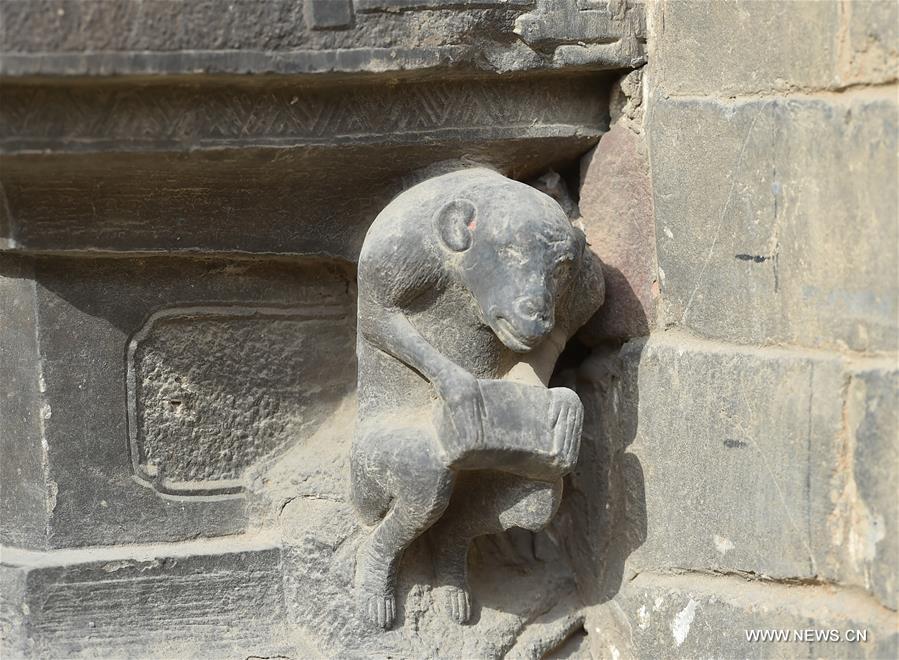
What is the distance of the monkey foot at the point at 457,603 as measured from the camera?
83.3 inches

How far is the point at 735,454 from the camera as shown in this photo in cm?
194

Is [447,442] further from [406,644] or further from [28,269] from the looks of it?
[28,269]

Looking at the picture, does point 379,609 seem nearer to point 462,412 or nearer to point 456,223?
point 462,412

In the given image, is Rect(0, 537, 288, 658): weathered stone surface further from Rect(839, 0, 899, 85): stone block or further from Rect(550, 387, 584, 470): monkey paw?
Rect(839, 0, 899, 85): stone block

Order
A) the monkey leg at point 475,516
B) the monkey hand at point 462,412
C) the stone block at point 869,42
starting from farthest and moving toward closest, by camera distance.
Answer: the monkey leg at point 475,516 < the monkey hand at point 462,412 < the stone block at point 869,42

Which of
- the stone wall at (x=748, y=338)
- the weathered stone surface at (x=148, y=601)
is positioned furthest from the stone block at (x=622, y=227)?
the weathered stone surface at (x=148, y=601)

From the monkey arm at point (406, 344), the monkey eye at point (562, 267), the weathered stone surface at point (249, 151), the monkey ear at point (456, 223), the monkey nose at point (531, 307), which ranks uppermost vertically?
the weathered stone surface at point (249, 151)

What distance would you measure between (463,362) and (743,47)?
0.71 m

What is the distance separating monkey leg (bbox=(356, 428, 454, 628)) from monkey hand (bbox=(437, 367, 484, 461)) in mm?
47

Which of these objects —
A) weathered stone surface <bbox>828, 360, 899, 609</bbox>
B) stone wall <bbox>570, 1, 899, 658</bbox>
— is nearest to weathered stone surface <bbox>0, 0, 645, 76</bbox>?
stone wall <bbox>570, 1, 899, 658</bbox>

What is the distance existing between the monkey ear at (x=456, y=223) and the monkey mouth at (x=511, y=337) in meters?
0.14

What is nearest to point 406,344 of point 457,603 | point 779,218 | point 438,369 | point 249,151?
point 438,369

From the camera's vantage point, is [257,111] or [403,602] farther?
[403,602]

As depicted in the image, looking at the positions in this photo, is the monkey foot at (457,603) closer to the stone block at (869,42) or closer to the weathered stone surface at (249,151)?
the weathered stone surface at (249,151)
